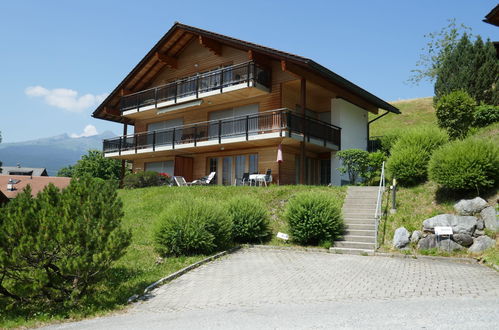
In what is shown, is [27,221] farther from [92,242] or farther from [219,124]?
[219,124]

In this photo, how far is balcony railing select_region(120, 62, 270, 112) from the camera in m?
20.5

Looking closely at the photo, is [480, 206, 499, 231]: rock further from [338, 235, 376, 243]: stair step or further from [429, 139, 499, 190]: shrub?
[338, 235, 376, 243]: stair step

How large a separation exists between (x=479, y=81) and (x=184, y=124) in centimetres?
1931

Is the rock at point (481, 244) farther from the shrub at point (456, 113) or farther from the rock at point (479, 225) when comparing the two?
the shrub at point (456, 113)

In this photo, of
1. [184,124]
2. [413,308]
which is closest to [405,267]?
[413,308]

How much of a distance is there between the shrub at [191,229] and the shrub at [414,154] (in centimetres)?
704

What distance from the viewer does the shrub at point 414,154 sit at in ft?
47.8

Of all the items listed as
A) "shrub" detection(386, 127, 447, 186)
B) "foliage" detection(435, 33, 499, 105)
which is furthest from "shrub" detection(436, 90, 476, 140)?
"foliage" detection(435, 33, 499, 105)

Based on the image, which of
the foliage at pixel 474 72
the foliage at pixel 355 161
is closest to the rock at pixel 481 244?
the foliage at pixel 355 161

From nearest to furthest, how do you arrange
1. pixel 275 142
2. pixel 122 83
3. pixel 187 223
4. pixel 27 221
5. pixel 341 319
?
1. pixel 341 319
2. pixel 27 221
3. pixel 187 223
4. pixel 275 142
5. pixel 122 83

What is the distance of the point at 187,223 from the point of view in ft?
36.2

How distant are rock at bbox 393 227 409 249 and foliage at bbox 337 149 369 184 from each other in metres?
6.94

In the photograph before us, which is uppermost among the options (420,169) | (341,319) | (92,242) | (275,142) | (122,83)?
(122,83)

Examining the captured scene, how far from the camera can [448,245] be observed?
11148mm
